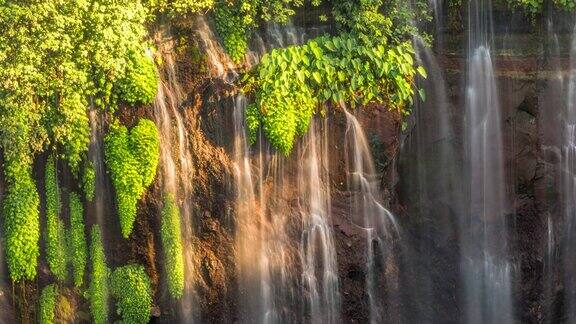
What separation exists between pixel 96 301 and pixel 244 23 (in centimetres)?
500

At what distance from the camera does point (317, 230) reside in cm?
1270

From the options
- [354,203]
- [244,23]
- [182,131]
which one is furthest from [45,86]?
[354,203]

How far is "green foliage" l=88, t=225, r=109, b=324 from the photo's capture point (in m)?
12.3

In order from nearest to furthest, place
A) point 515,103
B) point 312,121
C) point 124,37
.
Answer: point 124,37, point 312,121, point 515,103

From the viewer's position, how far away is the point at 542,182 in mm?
13828

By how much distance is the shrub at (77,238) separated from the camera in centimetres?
1225

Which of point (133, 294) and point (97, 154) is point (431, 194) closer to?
point (133, 294)

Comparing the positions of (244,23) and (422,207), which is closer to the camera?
(244,23)

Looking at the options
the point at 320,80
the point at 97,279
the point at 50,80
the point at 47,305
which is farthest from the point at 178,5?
the point at 47,305

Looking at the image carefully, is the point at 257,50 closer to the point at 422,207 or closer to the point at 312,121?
the point at 312,121

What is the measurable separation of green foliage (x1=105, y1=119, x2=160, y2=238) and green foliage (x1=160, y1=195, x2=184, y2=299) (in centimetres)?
49

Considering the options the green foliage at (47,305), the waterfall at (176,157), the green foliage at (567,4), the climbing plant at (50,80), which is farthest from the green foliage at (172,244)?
the green foliage at (567,4)

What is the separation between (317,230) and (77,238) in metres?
3.79

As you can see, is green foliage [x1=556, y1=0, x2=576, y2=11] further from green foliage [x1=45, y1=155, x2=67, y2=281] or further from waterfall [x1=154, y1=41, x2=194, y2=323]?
green foliage [x1=45, y1=155, x2=67, y2=281]
